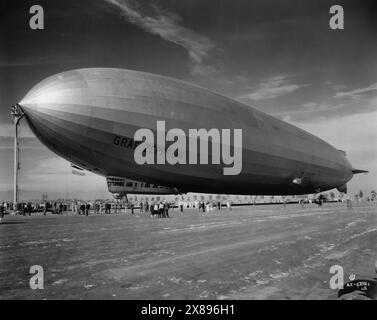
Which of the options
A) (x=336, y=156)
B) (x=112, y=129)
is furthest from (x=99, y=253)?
(x=336, y=156)

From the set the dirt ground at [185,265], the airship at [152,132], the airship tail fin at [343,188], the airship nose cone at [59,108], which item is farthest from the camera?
the airship tail fin at [343,188]

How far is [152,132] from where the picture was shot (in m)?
18.4

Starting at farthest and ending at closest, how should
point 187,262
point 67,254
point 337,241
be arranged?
point 337,241 → point 67,254 → point 187,262

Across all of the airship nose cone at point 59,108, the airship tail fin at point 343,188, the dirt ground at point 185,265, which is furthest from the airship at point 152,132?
the airship tail fin at point 343,188

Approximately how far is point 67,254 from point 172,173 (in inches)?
369

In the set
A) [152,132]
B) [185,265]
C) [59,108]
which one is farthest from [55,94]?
[185,265]

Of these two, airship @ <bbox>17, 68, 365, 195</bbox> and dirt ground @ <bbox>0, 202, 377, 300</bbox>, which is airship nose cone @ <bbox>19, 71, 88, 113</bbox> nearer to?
airship @ <bbox>17, 68, 365, 195</bbox>

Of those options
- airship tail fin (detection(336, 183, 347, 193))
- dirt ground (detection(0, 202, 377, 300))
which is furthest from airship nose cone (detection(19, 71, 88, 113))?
airship tail fin (detection(336, 183, 347, 193))

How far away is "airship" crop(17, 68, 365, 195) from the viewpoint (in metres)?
16.9

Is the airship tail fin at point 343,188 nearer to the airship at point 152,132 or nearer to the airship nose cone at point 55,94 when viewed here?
the airship at point 152,132

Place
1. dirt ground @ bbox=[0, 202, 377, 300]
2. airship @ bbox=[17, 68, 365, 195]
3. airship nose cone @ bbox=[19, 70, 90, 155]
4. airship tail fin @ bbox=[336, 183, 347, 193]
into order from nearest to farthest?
dirt ground @ bbox=[0, 202, 377, 300] < airship nose cone @ bbox=[19, 70, 90, 155] < airship @ bbox=[17, 68, 365, 195] < airship tail fin @ bbox=[336, 183, 347, 193]

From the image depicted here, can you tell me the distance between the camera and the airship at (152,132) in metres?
16.9

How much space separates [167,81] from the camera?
20453 mm

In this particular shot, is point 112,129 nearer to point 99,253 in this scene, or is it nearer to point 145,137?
point 145,137
